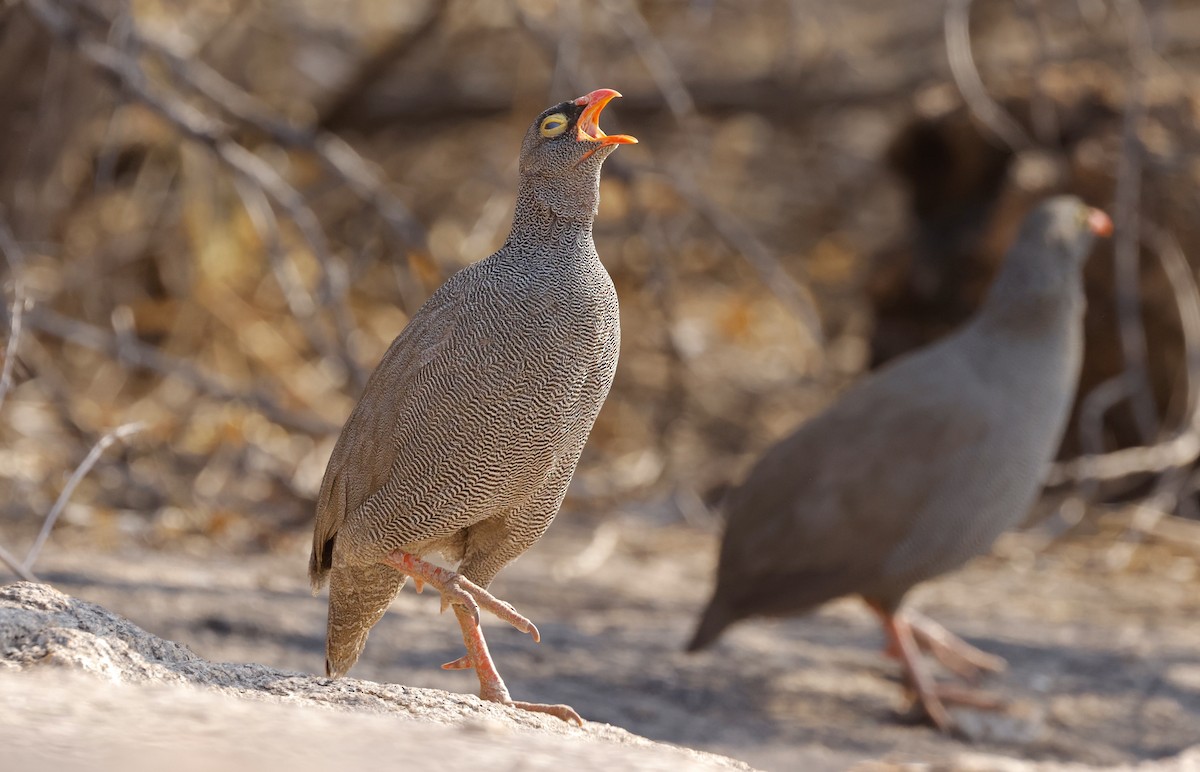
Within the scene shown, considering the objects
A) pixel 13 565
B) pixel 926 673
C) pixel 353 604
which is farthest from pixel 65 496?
pixel 926 673

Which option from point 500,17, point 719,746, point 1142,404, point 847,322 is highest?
point 500,17

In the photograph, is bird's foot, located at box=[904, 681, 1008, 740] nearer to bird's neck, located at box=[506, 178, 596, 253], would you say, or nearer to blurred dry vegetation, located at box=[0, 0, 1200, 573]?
blurred dry vegetation, located at box=[0, 0, 1200, 573]

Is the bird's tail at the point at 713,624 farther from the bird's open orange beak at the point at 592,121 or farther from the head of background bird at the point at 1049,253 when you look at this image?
the bird's open orange beak at the point at 592,121

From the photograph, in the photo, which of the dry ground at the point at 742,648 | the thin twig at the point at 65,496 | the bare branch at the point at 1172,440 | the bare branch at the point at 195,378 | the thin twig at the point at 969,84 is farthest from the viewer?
the bare branch at the point at 1172,440

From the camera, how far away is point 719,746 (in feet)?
15.8

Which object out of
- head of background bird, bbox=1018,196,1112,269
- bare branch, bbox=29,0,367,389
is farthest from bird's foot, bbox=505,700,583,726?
head of background bird, bbox=1018,196,1112,269

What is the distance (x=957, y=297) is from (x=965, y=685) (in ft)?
10.0

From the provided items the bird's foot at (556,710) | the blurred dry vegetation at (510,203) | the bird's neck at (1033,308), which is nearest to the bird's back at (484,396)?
the bird's foot at (556,710)

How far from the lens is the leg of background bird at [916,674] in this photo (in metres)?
5.32

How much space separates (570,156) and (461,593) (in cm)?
97

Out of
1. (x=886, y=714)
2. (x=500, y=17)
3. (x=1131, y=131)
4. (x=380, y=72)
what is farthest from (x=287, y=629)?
(x=500, y=17)

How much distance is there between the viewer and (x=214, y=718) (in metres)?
2.10

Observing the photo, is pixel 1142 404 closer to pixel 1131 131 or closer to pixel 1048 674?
pixel 1131 131

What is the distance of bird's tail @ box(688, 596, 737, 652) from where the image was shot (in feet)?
17.5
